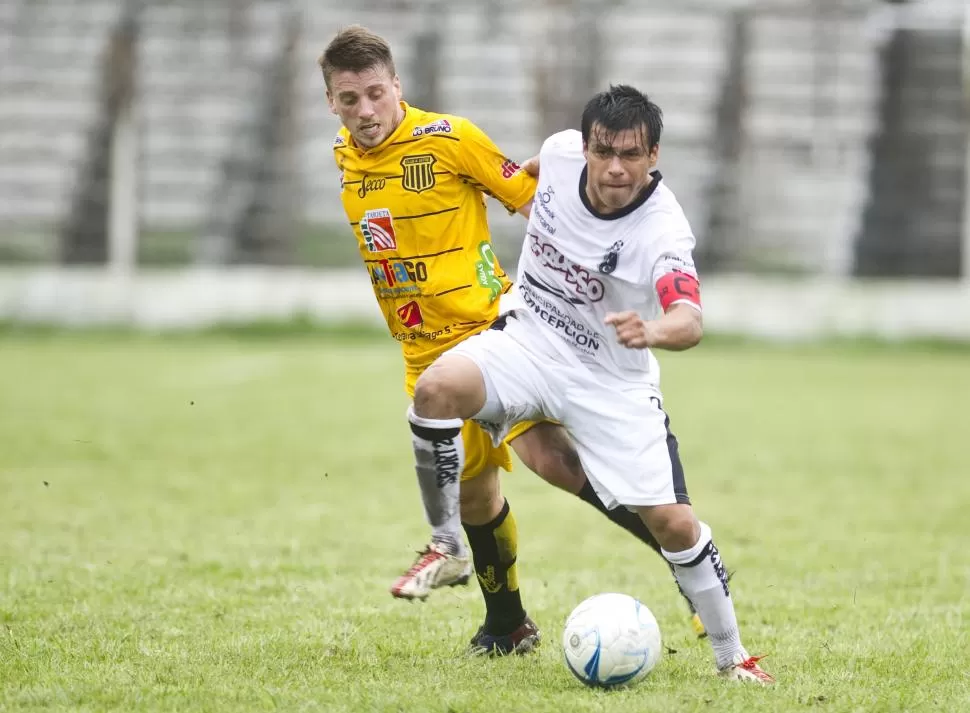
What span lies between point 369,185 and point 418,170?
0.19 metres

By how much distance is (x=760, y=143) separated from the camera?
2208 centimetres

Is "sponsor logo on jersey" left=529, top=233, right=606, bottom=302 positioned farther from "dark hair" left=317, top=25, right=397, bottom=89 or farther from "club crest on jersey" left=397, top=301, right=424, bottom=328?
"dark hair" left=317, top=25, right=397, bottom=89

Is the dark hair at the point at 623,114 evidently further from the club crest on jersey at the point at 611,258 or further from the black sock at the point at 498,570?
the black sock at the point at 498,570

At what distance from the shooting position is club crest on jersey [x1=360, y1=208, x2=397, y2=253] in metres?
5.13

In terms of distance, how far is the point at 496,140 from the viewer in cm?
2198

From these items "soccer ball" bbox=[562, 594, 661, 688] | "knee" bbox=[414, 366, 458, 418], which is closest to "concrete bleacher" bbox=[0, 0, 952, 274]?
"knee" bbox=[414, 366, 458, 418]

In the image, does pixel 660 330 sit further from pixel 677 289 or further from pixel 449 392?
pixel 449 392

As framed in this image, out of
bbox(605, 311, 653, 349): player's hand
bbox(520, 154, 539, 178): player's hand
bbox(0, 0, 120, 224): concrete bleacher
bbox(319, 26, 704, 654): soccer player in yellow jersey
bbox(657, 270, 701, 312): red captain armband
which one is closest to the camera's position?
bbox(605, 311, 653, 349): player's hand

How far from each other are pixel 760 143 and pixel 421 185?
700 inches

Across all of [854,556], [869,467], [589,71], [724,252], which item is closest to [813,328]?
[724,252]

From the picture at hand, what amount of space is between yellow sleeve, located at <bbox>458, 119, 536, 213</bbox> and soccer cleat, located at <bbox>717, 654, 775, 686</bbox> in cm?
179

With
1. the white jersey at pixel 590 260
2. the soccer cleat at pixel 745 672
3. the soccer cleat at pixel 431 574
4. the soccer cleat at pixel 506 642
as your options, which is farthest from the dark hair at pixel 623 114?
the soccer cleat at pixel 506 642

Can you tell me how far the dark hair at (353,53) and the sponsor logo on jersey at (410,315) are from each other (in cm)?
86

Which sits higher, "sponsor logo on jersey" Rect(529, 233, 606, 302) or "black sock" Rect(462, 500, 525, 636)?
"sponsor logo on jersey" Rect(529, 233, 606, 302)
